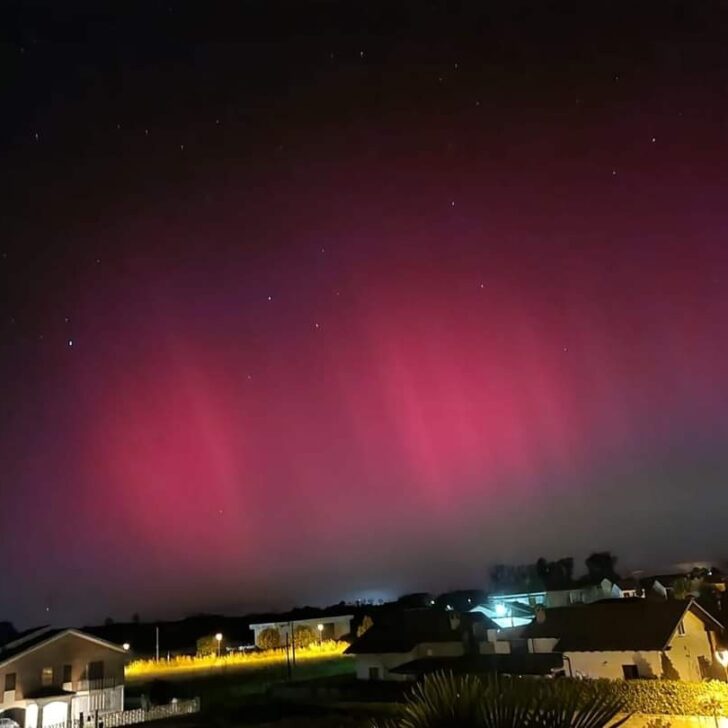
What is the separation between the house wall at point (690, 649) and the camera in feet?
106

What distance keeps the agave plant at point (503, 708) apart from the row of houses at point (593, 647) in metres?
22.0

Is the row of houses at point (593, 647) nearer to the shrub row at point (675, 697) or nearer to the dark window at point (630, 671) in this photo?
the dark window at point (630, 671)

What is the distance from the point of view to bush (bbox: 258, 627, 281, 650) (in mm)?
74875

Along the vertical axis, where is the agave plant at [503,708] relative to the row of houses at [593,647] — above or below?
below

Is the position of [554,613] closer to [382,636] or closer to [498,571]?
[382,636]

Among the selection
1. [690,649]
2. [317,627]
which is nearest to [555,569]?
[317,627]

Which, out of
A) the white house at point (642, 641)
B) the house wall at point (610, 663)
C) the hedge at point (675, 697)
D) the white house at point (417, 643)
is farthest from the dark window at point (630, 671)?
the white house at point (417, 643)

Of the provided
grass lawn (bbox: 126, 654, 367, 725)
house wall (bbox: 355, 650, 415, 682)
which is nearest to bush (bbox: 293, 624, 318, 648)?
grass lawn (bbox: 126, 654, 367, 725)

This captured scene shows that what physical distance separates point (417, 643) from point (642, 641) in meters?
13.8

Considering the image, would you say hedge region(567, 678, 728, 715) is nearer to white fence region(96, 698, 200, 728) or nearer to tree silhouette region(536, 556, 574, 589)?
white fence region(96, 698, 200, 728)

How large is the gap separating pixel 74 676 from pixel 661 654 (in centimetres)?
2765

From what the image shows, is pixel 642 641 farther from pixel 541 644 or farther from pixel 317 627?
pixel 317 627

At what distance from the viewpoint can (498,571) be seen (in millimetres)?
151500

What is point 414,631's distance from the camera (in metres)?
44.6
